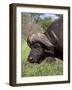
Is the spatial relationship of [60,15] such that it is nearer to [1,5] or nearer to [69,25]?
[69,25]

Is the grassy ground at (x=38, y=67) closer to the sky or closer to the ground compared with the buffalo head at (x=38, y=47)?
closer to the ground

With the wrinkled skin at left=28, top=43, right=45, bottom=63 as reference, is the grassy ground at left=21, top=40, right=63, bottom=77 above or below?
below

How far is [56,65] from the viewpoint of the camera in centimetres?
214

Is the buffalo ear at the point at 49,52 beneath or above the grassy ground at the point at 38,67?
above

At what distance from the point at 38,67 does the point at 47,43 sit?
8.4 inches

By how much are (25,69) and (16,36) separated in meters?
0.28

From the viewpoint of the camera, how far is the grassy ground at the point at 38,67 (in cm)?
203

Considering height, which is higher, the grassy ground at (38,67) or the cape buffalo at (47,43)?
the cape buffalo at (47,43)

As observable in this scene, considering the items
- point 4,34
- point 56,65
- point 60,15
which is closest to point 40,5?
point 60,15

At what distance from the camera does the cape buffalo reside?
2.07 meters

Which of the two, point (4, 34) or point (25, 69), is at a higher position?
point (4, 34)

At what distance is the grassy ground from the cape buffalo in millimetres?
36

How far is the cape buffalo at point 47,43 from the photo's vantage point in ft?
6.79

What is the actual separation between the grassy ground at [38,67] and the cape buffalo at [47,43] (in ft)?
0.12
